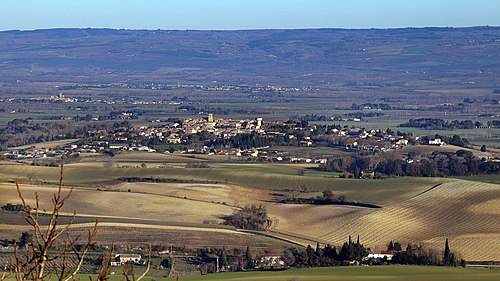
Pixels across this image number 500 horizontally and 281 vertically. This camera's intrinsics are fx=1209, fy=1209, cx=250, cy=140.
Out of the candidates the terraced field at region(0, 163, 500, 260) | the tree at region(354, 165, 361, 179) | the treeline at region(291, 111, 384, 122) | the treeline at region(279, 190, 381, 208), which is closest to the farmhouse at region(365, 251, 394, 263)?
the terraced field at region(0, 163, 500, 260)

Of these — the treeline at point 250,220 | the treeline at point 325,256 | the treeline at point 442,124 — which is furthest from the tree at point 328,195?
the treeline at point 442,124

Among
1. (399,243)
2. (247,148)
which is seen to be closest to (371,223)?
(399,243)

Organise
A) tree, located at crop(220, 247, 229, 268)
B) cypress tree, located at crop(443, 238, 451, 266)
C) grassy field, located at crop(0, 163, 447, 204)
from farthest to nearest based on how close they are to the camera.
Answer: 1. grassy field, located at crop(0, 163, 447, 204)
2. tree, located at crop(220, 247, 229, 268)
3. cypress tree, located at crop(443, 238, 451, 266)

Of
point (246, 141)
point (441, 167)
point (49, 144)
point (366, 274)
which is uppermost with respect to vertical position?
point (366, 274)

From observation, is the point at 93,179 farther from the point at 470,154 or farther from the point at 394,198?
the point at 470,154

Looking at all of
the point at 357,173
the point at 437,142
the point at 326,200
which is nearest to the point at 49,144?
the point at 437,142

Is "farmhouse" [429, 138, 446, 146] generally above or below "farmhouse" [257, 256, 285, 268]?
below

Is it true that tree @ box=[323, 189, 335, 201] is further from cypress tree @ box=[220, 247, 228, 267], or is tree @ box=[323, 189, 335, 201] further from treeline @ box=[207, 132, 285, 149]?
treeline @ box=[207, 132, 285, 149]

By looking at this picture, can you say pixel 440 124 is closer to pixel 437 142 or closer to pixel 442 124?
pixel 442 124

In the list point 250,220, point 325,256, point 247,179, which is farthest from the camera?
point 247,179
